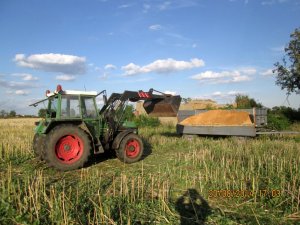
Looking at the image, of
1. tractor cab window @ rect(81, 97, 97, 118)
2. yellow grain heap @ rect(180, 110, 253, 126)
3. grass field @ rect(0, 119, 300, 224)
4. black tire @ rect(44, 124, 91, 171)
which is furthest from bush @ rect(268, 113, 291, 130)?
black tire @ rect(44, 124, 91, 171)

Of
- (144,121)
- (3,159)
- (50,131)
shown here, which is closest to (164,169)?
(50,131)

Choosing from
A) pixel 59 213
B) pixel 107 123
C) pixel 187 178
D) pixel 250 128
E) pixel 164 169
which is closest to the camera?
pixel 59 213

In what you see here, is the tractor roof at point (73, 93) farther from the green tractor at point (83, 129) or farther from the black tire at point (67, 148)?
the black tire at point (67, 148)

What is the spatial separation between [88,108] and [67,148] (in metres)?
1.45

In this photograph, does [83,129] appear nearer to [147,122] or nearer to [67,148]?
[67,148]

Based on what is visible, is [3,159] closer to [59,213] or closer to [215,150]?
[59,213]

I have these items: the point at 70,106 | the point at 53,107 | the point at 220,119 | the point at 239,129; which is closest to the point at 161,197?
the point at 70,106

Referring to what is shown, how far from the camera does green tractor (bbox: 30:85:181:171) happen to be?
7926 mm

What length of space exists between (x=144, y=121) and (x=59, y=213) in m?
19.8

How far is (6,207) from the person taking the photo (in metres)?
4.47

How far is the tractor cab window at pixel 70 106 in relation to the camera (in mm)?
8578

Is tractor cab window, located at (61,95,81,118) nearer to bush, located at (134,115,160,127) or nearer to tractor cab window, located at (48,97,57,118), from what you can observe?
tractor cab window, located at (48,97,57,118)

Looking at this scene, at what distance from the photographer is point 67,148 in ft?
26.3
